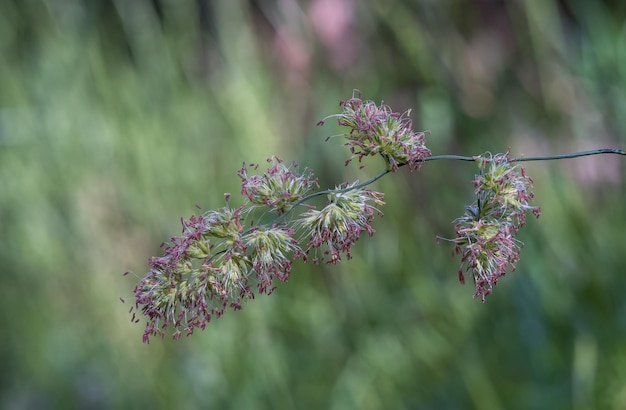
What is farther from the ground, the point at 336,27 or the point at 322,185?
the point at 336,27

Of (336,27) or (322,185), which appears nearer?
(322,185)

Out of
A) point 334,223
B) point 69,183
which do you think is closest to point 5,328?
point 69,183

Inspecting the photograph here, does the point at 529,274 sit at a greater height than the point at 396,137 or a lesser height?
greater

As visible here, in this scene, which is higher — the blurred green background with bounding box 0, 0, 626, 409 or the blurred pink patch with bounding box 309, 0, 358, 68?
the blurred pink patch with bounding box 309, 0, 358, 68

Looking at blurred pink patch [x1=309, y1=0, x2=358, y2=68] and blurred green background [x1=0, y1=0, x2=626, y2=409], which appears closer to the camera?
blurred green background [x1=0, y1=0, x2=626, y2=409]

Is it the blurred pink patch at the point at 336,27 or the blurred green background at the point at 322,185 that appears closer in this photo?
the blurred green background at the point at 322,185

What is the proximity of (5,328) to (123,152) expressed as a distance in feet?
2.36

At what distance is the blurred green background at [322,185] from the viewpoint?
1.85 m

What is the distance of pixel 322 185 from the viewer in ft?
7.85

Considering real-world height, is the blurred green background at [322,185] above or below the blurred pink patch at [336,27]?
below

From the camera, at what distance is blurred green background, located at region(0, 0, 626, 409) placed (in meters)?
1.85

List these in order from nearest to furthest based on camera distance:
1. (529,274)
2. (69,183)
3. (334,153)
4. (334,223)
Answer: (334,223), (529,274), (334,153), (69,183)

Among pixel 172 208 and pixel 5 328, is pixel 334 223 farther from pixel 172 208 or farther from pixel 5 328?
pixel 5 328

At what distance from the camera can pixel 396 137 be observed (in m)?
0.72
